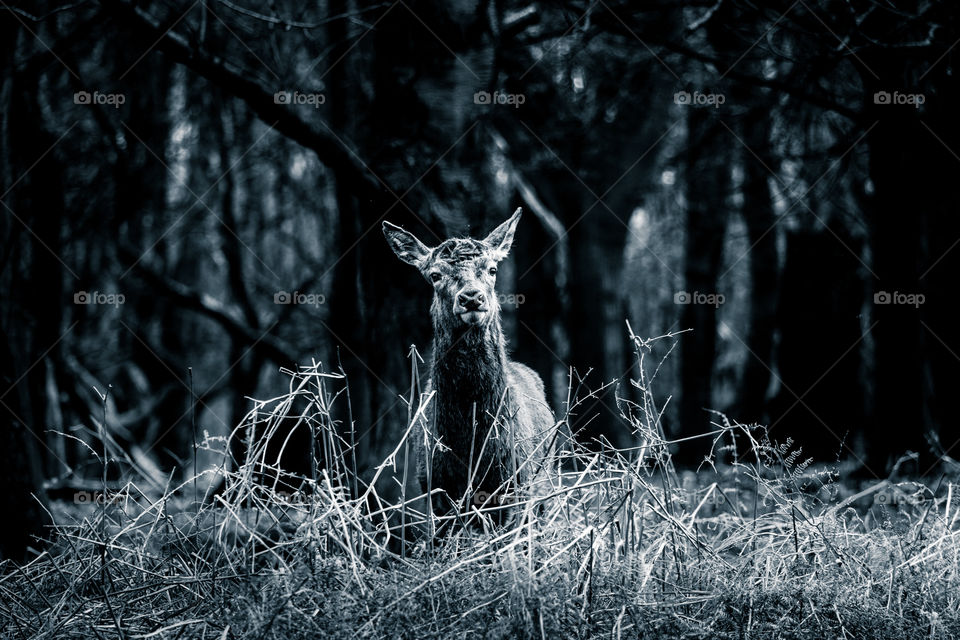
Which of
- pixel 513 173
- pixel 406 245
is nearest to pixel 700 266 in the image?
pixel 513 173

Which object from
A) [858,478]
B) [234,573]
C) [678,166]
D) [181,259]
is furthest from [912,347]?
[181,259]

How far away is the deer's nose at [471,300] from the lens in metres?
5.54

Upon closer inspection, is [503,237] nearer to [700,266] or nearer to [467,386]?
[467,386]

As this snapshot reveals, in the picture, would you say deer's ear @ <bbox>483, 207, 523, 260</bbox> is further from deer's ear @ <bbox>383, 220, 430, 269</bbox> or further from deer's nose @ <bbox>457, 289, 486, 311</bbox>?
deer's nose @ <bbox>457, 289, 486, 311</bbox>

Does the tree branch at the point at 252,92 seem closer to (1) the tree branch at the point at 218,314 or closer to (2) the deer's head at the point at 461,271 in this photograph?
(2) the deer's head at the point at 461,271

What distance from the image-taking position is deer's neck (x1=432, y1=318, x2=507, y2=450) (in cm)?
561

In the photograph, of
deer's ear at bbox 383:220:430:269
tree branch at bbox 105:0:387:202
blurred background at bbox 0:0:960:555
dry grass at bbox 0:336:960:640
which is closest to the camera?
dry grass at bbox 0:336:960:640

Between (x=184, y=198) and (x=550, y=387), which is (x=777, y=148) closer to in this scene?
(x=550, y=387)

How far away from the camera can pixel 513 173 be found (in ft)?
29.1

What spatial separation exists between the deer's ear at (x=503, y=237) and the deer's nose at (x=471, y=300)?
74cm

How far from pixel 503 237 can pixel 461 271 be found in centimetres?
67

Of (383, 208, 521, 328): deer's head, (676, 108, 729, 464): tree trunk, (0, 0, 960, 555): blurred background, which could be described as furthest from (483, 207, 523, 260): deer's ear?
(676, 108, 729, 464): tree trunk

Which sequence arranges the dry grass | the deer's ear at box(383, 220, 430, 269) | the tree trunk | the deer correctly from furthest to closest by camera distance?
the tree trunk → the deer's ear at box(383, 220, 430, 269) → the deer → the dry grass

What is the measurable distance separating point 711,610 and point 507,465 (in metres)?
1.76
